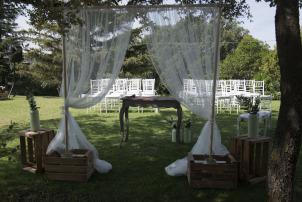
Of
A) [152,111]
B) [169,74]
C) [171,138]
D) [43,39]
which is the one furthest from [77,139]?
[43,39]

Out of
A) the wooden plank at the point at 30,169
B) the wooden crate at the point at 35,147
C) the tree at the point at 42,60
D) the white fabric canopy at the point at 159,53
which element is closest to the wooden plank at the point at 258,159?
the white fabric canopy at the point at 159,53

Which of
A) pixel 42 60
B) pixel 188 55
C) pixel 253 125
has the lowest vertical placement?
pixel 253 125

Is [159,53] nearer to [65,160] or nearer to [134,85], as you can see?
[65,160]

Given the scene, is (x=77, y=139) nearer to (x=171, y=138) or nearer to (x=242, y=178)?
(x=242, y=178)

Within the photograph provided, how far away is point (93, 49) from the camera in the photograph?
159 inches

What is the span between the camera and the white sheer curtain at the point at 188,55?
385 cm

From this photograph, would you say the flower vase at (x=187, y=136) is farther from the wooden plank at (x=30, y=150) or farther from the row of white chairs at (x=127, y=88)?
the row of white chairs at (x=127, y=88)

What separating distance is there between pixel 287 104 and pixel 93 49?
2371 millimetres

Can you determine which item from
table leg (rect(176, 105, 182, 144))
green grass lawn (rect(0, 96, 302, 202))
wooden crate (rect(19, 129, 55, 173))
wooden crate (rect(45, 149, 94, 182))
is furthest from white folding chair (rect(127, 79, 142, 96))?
wooden crate (rect(45, 149, 94, 182))

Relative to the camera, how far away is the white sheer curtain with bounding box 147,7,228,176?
3848 mm

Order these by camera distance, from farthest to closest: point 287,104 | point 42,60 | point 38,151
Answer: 1. point 42,60
2. point 38,151
3. point 287,104

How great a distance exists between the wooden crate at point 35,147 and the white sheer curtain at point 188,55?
1503mm

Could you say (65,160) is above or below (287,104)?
below

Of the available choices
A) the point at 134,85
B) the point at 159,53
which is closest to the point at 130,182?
the point at 159,53
